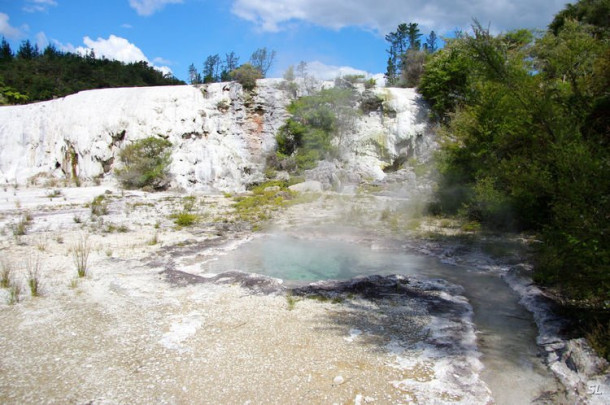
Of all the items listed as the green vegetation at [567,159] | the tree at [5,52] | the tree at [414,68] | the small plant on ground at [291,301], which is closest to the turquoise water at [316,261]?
Answer: the small plant on ground at [291,301]

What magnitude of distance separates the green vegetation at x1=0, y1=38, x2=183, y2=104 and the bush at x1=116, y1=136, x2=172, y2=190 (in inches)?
681

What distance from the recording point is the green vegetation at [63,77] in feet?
118

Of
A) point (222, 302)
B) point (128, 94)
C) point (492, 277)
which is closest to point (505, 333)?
point (492, 277)

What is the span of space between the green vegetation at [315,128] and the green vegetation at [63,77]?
71.3ft

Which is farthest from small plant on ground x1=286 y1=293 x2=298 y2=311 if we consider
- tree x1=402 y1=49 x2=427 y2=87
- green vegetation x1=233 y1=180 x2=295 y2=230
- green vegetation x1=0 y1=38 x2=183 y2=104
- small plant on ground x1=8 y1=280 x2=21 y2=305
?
green vegetation x1=0 y1=38 x2=183 y2=104

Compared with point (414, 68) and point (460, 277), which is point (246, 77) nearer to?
point (414, 68)

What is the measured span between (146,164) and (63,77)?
25464 millimetres

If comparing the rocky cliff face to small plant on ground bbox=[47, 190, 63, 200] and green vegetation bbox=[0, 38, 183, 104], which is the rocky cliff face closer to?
small plant on ground bbox=[47, 190, 63, 200]

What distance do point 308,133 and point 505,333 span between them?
22.2 m

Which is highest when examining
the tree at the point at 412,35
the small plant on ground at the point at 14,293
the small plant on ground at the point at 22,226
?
the tree at the point at 412,35

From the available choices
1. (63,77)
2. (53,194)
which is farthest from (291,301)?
(63,77)

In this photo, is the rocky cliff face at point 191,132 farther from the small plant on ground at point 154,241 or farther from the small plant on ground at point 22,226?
the small plant on ground at point 154,241

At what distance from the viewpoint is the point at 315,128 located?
27.3 meters

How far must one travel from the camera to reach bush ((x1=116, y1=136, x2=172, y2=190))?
22344 mm
